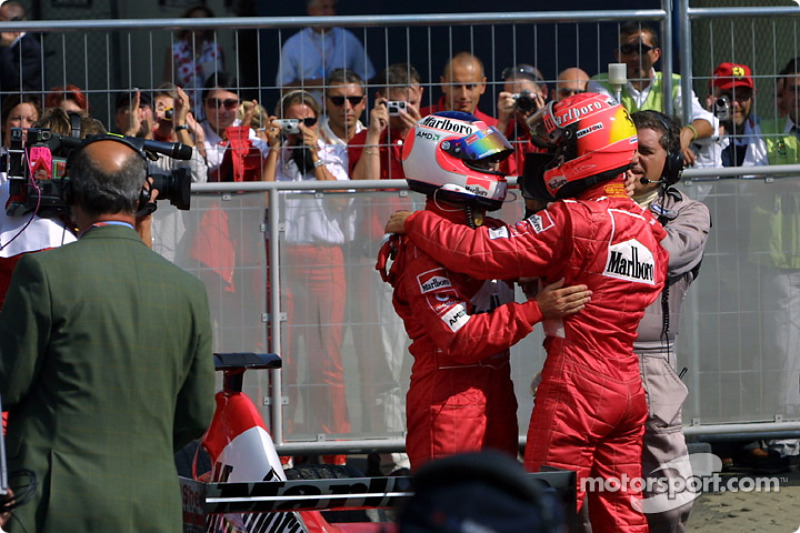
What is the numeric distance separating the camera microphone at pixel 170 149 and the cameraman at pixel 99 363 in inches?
20.5

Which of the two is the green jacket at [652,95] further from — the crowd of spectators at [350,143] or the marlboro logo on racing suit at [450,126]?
the marlboro logo on racing suit at [450,126]

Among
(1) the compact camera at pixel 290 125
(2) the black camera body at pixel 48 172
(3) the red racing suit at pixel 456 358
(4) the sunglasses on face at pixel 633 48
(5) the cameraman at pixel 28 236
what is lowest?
(3) the red racing suit at pixel 456 358

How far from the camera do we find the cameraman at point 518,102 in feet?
20.6

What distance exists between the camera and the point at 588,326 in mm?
4285

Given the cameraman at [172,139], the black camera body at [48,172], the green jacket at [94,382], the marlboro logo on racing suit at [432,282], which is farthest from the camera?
the cameraman at [172,139]

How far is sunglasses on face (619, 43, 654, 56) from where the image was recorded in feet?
21.0

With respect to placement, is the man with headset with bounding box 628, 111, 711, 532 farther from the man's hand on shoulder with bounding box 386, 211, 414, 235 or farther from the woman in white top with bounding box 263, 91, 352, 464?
the woman in white top with bounding box 263, 91, 352, 464

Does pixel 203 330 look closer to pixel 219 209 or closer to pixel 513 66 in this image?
pixel 219 209

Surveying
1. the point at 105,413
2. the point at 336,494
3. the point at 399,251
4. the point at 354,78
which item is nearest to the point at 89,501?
the point at 105,413

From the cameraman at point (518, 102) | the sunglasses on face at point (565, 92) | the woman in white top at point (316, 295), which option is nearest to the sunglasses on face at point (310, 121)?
the woman in white top at point (316, 295)

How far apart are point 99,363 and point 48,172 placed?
0.98 m

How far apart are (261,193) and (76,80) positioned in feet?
10.1

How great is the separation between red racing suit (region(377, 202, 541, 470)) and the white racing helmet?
0.11 m

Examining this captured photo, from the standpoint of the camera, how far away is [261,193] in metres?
6.18
